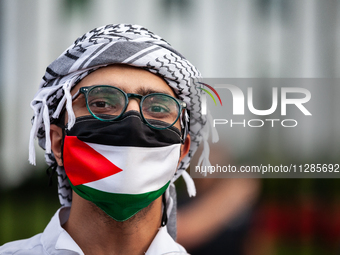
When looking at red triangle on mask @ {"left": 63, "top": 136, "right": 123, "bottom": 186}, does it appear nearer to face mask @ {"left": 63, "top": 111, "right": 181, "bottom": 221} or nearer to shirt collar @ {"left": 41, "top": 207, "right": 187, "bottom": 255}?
face mask @ {"left": 63, "top": 111, "right": 181, "bottom": 221}

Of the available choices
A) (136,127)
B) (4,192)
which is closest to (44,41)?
(4,192)

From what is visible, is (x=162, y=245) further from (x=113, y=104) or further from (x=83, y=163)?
(x=113, y=104)

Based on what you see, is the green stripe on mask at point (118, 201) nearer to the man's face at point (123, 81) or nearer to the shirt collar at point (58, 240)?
the shirt collar at point (58, 240)

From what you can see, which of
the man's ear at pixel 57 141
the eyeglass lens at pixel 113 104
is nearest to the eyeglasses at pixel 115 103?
the eyeglass lens at pixel 113 104

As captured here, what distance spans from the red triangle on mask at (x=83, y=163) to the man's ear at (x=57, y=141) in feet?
0.49

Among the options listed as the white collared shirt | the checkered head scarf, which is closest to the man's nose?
the checkered head scarf

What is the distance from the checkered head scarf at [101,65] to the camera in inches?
67.1

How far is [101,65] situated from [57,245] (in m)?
1.01

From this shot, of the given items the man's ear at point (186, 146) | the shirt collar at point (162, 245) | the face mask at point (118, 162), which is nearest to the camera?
the face mask at point (118, 162)

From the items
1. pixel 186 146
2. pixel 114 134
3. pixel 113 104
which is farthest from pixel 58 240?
pixel 186 146

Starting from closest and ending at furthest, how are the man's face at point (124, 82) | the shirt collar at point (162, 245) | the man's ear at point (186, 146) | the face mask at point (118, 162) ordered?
the face mask at point (118, 162) → the man's face at point (124, 82) → the shirt collar at point (162, 245) → the man's ear at point (186, 146)

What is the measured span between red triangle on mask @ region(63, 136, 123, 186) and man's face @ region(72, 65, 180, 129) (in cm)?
17

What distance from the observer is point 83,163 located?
63.4 inches

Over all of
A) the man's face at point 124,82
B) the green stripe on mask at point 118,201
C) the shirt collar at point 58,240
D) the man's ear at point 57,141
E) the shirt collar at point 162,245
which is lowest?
the shirt collar at point 162,245
